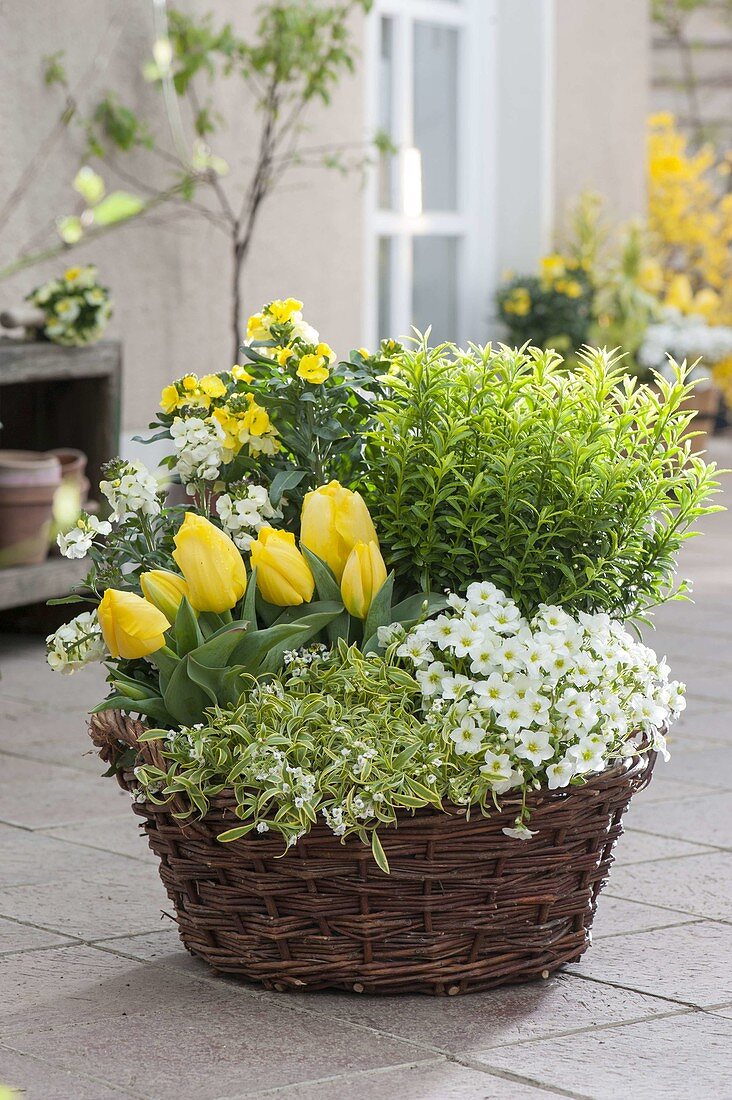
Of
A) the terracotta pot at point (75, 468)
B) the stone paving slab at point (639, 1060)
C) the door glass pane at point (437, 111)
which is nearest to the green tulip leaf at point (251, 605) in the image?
the stone paving slab at point (639, 1060)

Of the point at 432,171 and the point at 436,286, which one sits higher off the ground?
the point at 432,171

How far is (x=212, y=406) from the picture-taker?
8.11 feet

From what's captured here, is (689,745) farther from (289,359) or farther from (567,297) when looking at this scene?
(567,297)

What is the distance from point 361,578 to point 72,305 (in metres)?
2.95

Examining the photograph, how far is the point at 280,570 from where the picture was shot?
7.41ft

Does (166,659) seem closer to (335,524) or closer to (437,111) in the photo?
(335,524)

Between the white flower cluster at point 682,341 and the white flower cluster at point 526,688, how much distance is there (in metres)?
7.25

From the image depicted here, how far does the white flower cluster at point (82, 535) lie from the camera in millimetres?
2330

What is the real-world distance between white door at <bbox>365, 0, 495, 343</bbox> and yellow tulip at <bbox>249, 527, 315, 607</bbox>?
5.05 metres

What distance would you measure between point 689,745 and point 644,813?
0.67 meters

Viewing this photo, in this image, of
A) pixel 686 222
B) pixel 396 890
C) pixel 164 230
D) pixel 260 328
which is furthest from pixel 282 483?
pixel 686 222

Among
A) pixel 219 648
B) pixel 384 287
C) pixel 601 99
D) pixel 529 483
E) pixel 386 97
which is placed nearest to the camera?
pixel 219 648

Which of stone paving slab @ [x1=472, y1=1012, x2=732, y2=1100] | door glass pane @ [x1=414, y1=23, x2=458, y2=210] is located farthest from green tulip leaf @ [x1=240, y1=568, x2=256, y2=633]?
door glass pane @ [x1=414, y1=23, x2=458, y2=210]

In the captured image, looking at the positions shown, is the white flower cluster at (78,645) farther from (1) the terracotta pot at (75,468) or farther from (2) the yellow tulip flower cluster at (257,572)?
(1) the terracotta pot at (75,468)
